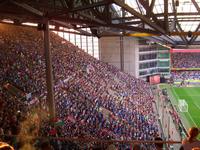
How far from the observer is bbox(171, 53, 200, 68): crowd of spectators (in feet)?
193

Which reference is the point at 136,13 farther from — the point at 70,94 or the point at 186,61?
the point at 186,61

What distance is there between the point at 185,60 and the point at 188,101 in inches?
978

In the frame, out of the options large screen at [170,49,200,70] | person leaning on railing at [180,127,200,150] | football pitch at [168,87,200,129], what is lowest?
football pitch at [168,87,200,129]

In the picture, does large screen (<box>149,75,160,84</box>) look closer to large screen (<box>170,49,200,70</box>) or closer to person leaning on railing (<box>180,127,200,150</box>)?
large screen (<box>170,49,200,70</box>)

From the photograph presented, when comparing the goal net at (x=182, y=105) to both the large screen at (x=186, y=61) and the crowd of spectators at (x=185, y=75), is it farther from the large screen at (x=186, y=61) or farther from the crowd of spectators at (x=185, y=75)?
the large screen at (x=186, y=61)

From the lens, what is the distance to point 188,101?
1459 inches

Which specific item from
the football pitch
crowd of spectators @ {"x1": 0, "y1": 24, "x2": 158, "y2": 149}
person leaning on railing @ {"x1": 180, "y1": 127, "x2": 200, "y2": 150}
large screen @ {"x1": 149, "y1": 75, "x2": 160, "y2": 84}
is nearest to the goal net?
the football pitch

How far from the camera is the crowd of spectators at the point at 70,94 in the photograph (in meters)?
13.7

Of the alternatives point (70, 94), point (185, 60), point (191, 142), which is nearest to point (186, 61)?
point (185, 60)

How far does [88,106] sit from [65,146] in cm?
916

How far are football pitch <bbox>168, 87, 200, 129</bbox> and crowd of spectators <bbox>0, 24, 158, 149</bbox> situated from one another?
3810mm

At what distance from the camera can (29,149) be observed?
674 cm

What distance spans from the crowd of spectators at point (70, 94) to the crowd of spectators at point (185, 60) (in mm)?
26923

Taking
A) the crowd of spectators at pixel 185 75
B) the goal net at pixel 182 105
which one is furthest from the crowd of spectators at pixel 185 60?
Result: the goal net at pixel 182 105
